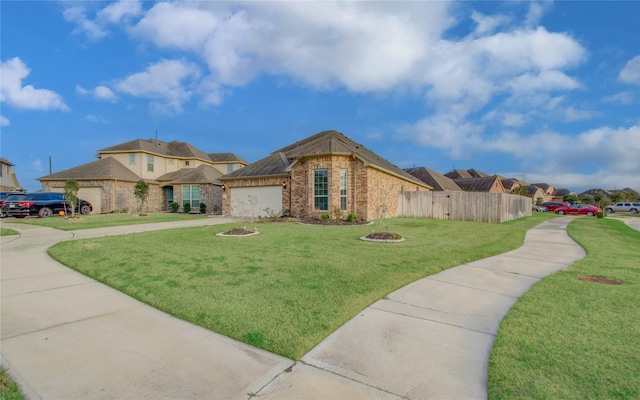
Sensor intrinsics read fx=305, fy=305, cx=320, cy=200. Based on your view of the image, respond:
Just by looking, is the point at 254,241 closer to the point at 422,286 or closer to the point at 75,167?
the point at 422,286

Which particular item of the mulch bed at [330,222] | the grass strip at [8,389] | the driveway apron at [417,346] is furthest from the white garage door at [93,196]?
the driveway apron at [417,346]

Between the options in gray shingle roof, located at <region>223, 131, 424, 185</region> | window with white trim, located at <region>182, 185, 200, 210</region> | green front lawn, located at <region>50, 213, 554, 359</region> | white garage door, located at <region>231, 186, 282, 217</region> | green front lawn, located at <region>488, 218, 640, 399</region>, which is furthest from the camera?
window with white trim, located at <region>182, 185, 200, 210</region>

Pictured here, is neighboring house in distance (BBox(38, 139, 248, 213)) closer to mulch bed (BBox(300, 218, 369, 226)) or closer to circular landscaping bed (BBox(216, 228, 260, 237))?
mulch bed (BBox(300, 218, 369, 226))

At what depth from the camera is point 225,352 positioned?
3070 millimetres

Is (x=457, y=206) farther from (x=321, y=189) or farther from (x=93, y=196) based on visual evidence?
(x=93, y=196)

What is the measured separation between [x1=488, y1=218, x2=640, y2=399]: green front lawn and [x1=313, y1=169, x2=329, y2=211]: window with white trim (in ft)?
36.7

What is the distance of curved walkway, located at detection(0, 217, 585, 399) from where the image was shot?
2.49m

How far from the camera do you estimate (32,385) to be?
99.0 inches

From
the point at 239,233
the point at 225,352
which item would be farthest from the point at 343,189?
the point at 225,352

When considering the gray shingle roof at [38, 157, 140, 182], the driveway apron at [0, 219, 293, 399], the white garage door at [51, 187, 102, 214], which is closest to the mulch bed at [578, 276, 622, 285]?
the driveway apron at [0, 219, 293, 399]

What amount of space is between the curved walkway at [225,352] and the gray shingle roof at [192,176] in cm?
2018

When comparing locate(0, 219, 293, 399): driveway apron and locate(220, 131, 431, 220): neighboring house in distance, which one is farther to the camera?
locate(220, 131, 431, 220): neighboring house in distance

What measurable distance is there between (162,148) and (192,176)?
6855mm

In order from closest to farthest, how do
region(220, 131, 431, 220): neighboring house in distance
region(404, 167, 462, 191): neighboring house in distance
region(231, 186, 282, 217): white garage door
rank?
region(220, 131, 431, 220): neighboring house in distance
region(231, 186, 282, 217): white garage door
region(404, 167, 462, 191): neighboring house in distance
